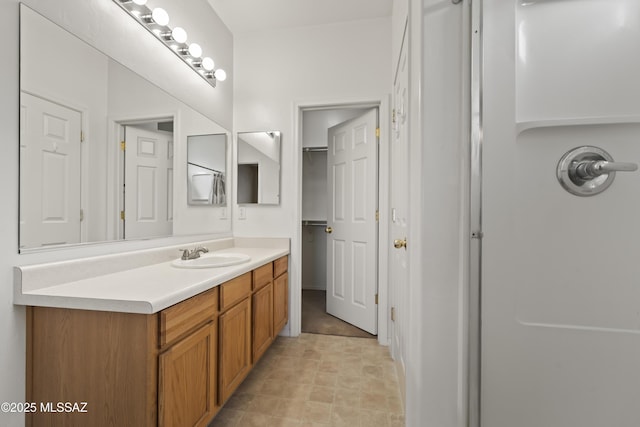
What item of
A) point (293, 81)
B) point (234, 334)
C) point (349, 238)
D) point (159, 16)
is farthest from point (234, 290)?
point (293, 81)

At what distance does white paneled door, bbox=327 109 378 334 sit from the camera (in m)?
2.35

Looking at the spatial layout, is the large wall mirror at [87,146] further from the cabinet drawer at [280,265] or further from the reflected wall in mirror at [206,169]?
the cabinet drawer at [280,265]

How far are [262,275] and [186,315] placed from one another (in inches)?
30.6

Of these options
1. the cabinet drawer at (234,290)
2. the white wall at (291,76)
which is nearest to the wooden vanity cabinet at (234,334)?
the cabinet drawer at (234,290)

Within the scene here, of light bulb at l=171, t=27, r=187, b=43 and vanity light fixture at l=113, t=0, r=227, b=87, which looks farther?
light bulb at l=171, t=27, r=187, b=43

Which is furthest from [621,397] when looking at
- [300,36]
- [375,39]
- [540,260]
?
[300,36]

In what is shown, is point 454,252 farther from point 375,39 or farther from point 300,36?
point 300,36

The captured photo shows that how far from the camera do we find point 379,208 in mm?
2270

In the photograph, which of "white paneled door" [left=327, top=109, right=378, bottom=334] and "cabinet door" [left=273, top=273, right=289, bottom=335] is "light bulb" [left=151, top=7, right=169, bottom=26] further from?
"cabinet door" [left=273, top=273, right=289, bottom=335]

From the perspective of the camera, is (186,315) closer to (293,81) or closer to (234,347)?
(234,347)

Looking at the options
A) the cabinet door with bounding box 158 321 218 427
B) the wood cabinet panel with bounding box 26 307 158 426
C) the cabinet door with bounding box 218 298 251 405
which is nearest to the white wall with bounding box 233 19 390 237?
the cabinet door with bounding box 218 298 251 405

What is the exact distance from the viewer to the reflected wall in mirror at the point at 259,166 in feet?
Answer: 7.73

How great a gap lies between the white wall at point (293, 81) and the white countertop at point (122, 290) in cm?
115

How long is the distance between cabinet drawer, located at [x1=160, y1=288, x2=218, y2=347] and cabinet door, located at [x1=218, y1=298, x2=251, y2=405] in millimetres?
134
